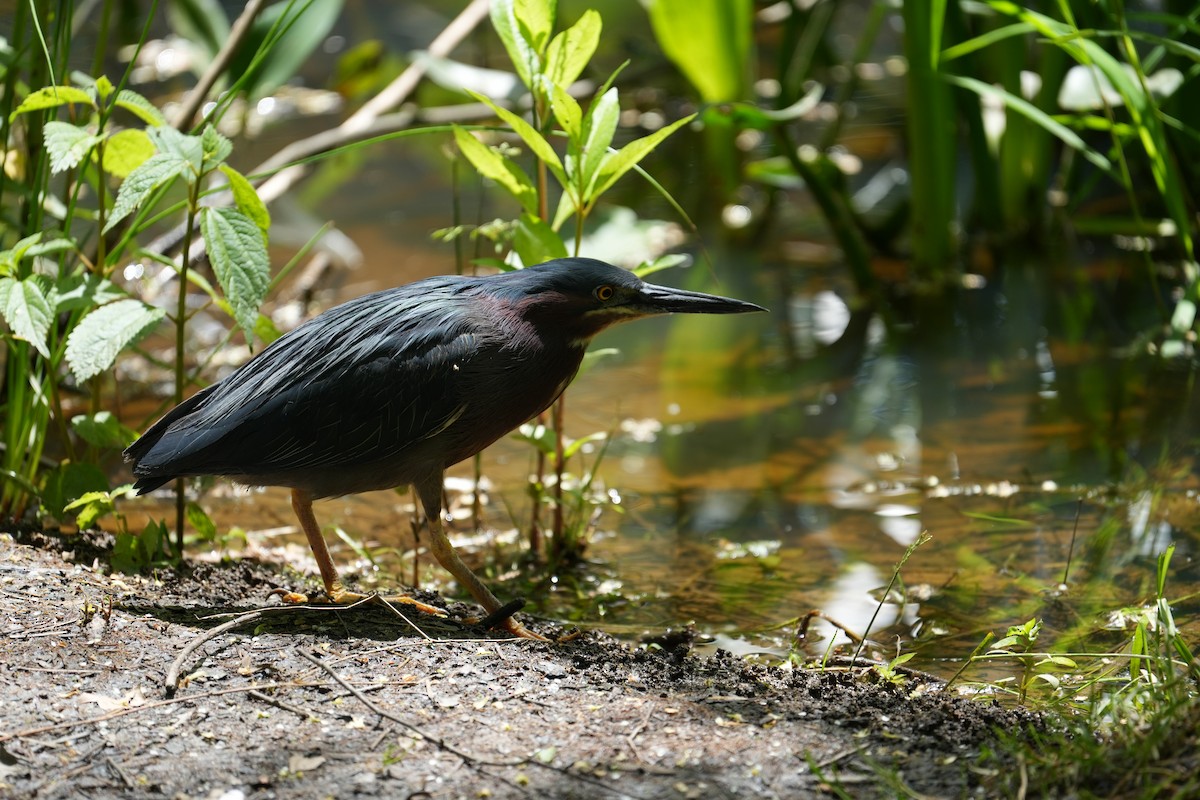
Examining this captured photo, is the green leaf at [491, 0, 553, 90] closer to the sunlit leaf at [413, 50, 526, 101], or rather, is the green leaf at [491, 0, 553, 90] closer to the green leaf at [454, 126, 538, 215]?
the green leaf at [454, 126, 538, 215]

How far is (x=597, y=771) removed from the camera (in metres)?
2.30

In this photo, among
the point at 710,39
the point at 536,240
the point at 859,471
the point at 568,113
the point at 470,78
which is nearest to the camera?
the point at 568,113

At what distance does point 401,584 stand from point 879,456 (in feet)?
6.63

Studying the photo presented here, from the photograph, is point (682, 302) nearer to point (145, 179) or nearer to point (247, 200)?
point (247, 200)

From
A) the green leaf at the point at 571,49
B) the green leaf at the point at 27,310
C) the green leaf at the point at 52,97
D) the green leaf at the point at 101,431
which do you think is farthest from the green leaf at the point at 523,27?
the green leaf at the point at 101,431

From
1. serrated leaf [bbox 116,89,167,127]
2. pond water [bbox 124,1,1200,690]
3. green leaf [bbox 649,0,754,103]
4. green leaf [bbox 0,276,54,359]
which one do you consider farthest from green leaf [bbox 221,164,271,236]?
green leaf [bbox 649,0,754,103]

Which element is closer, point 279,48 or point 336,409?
point 336,409

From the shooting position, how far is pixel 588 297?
328 centimetres

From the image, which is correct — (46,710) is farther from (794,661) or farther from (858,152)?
(858,152)

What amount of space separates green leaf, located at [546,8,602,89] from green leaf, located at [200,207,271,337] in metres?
0.96

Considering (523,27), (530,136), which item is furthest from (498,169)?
(523,27)

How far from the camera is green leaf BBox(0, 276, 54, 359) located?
116 inches

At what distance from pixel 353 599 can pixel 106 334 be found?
0.93 m

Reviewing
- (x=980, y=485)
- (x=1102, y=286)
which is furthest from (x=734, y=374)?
(x=1102, y=286)
